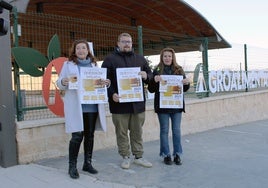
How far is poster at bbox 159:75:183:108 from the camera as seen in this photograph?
6.07m

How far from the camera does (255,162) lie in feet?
21.2

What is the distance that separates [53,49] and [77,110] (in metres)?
2.25

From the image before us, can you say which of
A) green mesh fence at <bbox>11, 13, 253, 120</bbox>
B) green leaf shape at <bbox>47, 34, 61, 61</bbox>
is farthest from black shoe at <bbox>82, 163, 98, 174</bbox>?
green leaf shape at <bbox>47, 34, 61, 61</bbox>

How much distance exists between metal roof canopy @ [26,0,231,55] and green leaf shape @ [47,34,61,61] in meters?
5.13

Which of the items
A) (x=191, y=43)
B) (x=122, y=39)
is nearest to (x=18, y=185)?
(x=122, y=39)

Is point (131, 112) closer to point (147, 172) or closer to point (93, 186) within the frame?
point (147, 172)

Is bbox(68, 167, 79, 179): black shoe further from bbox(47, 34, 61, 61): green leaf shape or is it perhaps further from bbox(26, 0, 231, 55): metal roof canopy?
bbox(26, 0, 231, 55): metal roof canopy

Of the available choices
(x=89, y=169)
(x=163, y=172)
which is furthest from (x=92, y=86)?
(x=163, y=172)

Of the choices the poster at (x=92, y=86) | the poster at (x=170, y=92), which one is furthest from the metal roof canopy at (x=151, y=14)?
the poster at (x=92, y=86)

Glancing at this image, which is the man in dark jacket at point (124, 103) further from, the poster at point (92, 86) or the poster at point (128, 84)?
the poster at point (92, 86)

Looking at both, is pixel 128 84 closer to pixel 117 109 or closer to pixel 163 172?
pixel 117 109

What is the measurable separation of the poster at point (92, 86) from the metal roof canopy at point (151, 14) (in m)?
6.54

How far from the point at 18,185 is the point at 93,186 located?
1044mm

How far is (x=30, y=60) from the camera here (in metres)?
6.63
